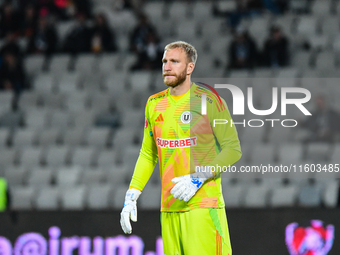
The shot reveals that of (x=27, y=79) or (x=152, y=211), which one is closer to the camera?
(x=152, y=211)

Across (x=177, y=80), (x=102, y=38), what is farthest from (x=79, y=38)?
(x=177, y=80)

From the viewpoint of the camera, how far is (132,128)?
8.47 meters

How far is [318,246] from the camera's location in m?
5.69

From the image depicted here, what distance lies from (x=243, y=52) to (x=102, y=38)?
8.55ft

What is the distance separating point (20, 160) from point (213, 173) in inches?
216

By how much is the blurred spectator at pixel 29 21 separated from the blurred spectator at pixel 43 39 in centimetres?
14

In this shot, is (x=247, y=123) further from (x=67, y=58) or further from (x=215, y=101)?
(x=215, y=101)

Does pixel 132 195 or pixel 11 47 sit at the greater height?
pixel 11 47

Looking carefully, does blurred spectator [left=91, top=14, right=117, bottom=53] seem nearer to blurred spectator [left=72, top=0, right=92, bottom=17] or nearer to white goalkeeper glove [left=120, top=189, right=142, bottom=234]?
blurred spectator [left=72, top=0, right=92, bottom=17]

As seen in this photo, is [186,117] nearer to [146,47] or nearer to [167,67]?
[167,67]

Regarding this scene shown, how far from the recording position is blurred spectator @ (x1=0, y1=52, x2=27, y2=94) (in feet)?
31.3

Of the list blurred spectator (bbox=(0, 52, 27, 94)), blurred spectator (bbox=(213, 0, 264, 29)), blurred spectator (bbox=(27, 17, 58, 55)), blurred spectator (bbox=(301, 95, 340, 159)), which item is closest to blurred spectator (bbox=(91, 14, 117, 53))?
blurred spectator (bbox=(27, 17, 58, 55))

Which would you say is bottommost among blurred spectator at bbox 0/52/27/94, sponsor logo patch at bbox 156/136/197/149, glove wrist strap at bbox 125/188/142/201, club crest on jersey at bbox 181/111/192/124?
glove wrist strap at bbox 125/188/142/201

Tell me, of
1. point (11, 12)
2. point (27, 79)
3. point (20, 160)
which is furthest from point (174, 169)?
point (11, 12)
